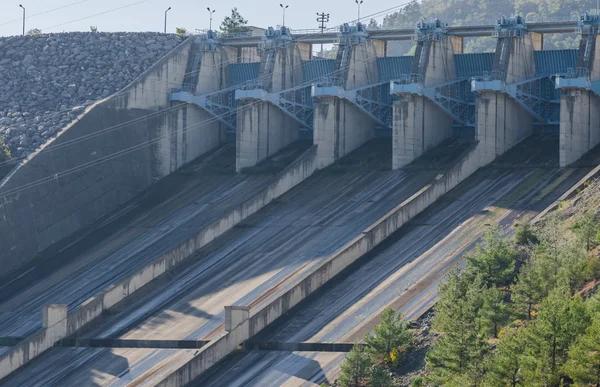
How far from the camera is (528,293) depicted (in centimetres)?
5469

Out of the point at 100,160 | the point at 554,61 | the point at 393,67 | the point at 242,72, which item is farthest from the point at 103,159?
the point at 554,61

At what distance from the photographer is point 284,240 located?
252ft

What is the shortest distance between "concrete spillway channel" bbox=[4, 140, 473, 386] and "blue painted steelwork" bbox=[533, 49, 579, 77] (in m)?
6.95

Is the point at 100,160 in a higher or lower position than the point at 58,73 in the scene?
lower

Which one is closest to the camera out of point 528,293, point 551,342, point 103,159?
point 551,342

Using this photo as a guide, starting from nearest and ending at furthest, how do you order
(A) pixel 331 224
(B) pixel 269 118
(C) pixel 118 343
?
(C) pixel 118 343 < (A) pixel 331 224 < (B) pixel 269 118

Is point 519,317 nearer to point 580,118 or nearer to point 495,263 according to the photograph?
point 495,263

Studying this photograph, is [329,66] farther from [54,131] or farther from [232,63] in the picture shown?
[54,131]

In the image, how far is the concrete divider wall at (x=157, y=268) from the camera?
226ft

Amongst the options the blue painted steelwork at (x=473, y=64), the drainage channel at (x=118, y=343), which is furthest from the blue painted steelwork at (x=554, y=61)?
the drainage channel at (x=118, y=343)

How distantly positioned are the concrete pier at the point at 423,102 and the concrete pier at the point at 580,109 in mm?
10106

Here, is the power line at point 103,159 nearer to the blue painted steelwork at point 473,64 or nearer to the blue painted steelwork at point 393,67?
the blue painted steelwork at point 393,67

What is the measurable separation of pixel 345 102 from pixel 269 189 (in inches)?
336

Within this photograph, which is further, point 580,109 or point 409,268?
point 580,109
